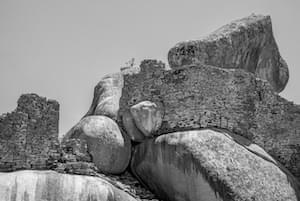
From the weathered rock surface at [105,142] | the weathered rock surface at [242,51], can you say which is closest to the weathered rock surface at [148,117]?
the weathered rock surface at [105,142]

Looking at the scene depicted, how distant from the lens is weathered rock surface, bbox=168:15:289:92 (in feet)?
80.8

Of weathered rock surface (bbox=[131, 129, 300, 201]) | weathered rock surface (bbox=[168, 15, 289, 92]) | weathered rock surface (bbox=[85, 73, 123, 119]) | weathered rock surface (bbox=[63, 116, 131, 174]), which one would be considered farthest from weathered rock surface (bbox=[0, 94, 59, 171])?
weathered rock surface (bbox=[168, 15, 289, 92])

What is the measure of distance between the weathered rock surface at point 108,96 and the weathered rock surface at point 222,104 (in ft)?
1.94

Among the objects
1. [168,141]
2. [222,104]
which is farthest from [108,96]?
[222,104]

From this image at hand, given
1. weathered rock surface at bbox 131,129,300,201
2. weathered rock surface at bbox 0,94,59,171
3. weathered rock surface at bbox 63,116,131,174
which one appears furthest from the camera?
weathered rock surface at bbox 63,116,131,174

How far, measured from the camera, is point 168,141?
21406mm

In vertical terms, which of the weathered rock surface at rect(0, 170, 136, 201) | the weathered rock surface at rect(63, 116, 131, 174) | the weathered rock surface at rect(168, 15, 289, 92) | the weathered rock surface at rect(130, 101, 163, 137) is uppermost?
the weathered rock surface at rect(168, 15, 289, 92)

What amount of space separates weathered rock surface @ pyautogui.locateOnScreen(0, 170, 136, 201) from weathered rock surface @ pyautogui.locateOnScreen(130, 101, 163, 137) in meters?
3.79

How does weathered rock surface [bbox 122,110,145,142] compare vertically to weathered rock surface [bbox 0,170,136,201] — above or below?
above

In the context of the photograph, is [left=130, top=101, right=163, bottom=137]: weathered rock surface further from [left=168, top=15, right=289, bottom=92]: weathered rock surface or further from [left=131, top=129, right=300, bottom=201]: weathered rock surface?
[left=168, top=15, right=289, bottom=92]: weathered rock surface

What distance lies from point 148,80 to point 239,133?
3761 mm

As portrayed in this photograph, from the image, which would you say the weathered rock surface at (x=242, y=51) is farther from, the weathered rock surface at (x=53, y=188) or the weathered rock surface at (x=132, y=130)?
the weathered rock surface at (x=53, y=188)

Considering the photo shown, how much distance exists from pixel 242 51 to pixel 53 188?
12.3 m

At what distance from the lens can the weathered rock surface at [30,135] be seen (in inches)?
734
